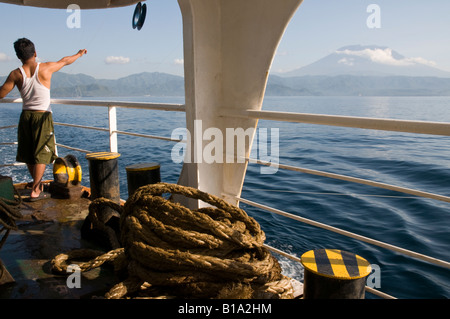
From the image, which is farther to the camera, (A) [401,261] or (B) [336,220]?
(B) [336,220]

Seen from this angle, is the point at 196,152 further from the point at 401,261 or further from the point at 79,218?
the point at 401,261

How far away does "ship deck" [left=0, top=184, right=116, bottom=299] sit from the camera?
68.3 inches

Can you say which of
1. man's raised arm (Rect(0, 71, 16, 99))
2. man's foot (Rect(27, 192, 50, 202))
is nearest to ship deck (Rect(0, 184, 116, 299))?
man's foot (Rect(27, 192, 50, 202))

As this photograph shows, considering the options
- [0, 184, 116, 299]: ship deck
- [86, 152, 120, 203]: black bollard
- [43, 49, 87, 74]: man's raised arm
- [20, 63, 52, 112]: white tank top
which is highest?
[43, 49, 87, 74]: man's raised arm

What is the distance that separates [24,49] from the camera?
319 cm

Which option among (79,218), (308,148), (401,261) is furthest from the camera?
(308,148)

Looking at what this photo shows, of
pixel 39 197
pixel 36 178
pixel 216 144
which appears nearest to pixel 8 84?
A: pixel 36 178

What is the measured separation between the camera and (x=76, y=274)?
1804 mm

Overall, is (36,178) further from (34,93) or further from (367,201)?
(367,201)

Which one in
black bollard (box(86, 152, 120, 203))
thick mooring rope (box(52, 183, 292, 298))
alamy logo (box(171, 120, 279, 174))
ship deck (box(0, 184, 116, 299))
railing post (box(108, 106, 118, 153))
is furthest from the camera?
railing post (box(108, 106, 118, 153))

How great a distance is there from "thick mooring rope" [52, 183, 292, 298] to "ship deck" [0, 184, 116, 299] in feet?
1.03

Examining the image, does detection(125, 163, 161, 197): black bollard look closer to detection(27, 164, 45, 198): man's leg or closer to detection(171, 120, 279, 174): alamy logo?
detection(171, 120, 279, 174): alamy logo
